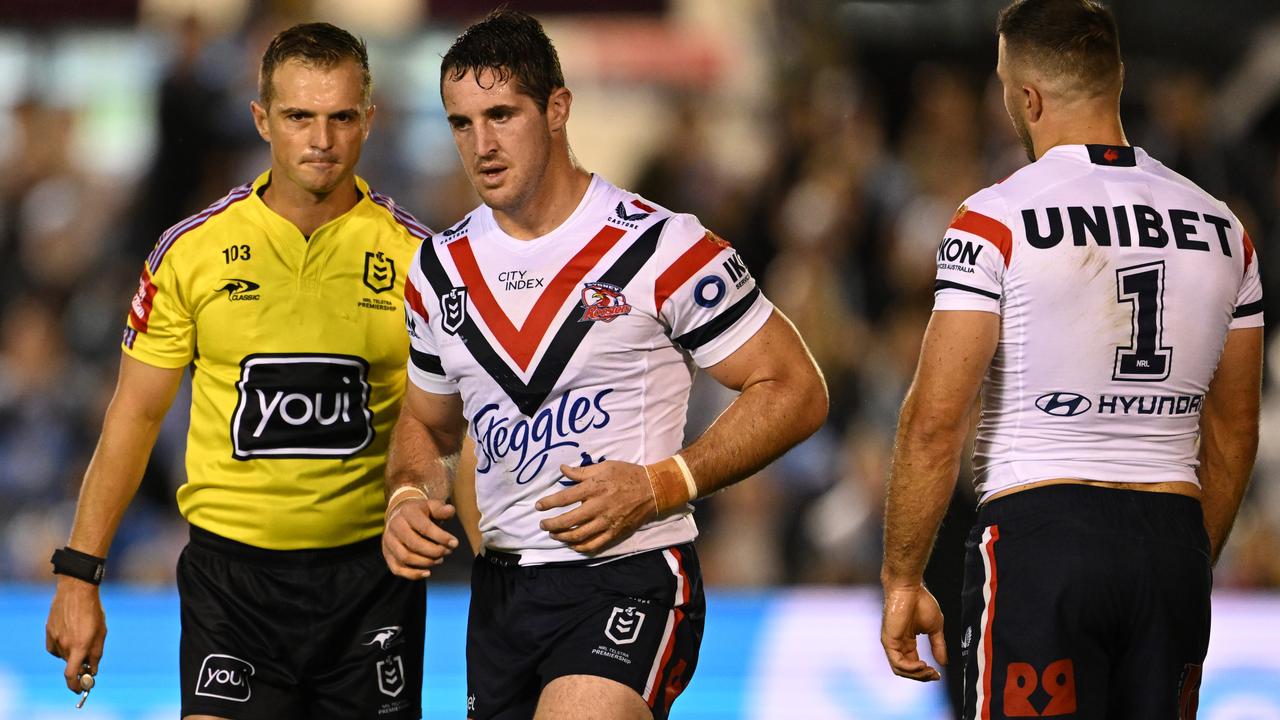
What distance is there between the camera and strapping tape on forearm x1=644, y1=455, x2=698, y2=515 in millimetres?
3928

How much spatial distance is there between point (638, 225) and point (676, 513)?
734 mm

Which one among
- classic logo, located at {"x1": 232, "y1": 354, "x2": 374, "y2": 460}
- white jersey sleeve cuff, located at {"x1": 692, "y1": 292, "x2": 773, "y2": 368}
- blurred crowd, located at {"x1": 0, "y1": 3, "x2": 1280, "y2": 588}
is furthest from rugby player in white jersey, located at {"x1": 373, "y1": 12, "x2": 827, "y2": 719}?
blurred crowd, located at {"x1": 0, "y1": 3, "x2": 1280, "y2": 588}

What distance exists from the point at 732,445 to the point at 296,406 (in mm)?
1301

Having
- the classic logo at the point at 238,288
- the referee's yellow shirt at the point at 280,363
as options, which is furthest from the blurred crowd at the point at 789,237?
the classic logo at the point at 238,288

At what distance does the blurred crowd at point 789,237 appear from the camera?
873 centimetres

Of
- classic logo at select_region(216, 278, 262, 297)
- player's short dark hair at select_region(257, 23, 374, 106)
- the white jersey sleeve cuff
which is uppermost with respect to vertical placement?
player's short dark hair at select_region(257, 23, 374, 106)

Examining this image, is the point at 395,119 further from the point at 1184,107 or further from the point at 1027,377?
the point at 1027,377

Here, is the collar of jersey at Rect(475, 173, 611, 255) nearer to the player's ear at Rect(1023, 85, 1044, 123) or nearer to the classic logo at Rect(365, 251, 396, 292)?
the classic logo at Rect(365, 251, 396, 292)

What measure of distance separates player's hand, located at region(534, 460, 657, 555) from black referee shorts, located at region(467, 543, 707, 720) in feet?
0.57

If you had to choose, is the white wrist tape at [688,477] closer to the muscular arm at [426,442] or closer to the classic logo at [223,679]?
the muscular arm at [426,442]

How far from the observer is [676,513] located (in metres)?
4.13

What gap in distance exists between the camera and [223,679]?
4488mm

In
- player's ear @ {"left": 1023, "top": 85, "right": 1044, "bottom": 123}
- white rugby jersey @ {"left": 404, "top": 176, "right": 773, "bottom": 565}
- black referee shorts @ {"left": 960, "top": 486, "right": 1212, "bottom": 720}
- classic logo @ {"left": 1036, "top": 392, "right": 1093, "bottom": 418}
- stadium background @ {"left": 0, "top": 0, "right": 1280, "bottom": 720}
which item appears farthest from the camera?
stadium background @ {"left": 0, "top": 0, "right": 1280, "bottom": 720}

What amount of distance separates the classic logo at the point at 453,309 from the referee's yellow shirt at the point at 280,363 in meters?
0.45
